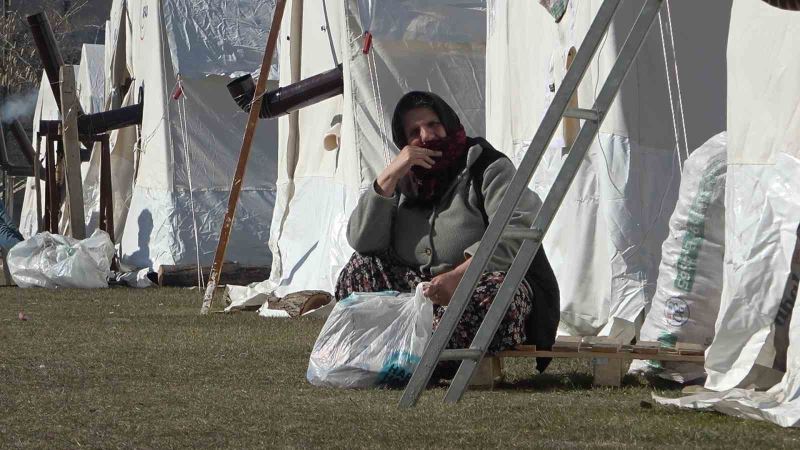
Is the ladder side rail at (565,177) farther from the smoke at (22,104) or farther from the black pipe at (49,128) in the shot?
the smoke at (22,104)

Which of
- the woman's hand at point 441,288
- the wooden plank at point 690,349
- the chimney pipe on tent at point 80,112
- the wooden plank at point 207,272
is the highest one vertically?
the chimney pipe on tent at point 80,112

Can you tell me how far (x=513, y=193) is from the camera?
4.36m

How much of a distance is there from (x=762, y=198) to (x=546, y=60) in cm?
333

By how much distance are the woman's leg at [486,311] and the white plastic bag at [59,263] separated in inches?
344

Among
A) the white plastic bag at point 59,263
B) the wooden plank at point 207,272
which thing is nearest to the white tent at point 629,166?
the wooden plank at point 207,272

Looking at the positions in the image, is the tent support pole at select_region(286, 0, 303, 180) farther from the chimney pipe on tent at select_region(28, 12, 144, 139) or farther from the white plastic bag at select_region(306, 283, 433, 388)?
the white plastic bag at select_region(306, 283, 433, 388)

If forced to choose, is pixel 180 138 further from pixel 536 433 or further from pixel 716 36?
pixel 536 433

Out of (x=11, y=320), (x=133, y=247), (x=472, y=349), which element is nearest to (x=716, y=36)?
(x=472, y=349)

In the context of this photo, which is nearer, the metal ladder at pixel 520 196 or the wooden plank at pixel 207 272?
the metal ladder at pixel 520 196

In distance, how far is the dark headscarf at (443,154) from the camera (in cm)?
560

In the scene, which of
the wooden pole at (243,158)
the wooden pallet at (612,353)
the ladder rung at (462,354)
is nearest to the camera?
the ladder rung at (462,354)

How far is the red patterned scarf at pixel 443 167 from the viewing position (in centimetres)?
559

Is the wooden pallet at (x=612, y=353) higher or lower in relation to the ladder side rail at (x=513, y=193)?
lower

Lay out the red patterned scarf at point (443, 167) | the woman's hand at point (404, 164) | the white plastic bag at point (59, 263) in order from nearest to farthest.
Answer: the woman's hand at point (404, 164) → the red patterned scarf at point (443, 167) → the white plastic bag at point (59, 263)
